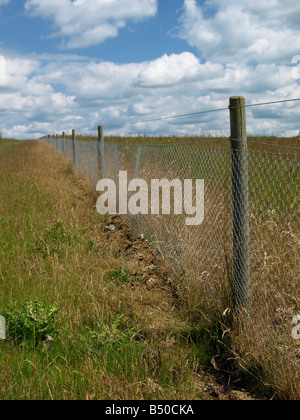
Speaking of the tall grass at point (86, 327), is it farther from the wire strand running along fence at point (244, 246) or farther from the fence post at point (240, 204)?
the fence post at point (240, 204)

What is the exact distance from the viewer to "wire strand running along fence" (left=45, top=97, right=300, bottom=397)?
261 cm

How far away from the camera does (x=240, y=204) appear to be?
2.94 meters

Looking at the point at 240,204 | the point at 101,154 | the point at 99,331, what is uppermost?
the point at 101,154

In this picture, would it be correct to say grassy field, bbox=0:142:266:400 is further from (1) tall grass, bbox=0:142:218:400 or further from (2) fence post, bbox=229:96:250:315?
(2) fence post, bbox=229:96:250:315

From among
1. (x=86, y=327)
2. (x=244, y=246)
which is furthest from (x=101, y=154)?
(x=244, y=246)

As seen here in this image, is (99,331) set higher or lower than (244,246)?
lower

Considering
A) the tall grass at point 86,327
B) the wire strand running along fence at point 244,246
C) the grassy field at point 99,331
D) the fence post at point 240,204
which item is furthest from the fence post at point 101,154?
the fence post at point 240,204

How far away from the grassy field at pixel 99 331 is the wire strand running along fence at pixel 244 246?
274 mm

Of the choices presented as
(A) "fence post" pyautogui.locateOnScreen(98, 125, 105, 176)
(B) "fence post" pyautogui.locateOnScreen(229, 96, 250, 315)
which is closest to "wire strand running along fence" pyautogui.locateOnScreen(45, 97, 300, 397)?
(B) "fence post" pyautogui.locateOnScreen(229, 96, 250, 315)

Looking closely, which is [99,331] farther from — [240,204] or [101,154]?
[101,154]

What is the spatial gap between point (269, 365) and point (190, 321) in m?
0.84

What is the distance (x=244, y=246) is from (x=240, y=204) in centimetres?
30

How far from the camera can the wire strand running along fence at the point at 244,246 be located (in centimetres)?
261

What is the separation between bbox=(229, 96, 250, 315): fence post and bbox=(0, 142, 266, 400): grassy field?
380 mm
